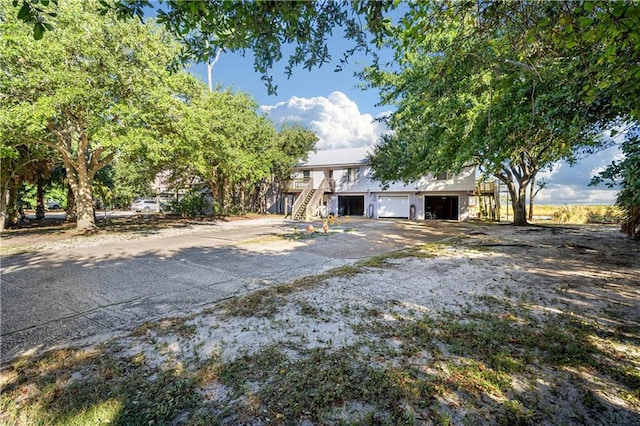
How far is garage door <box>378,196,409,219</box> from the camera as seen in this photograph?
2530 cm

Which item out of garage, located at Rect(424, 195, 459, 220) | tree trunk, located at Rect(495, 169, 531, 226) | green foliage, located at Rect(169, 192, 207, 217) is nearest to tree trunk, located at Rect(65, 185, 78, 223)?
green foliage, located at Rect(169, 192, 207, 217)

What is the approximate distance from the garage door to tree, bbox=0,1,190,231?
1894 cm

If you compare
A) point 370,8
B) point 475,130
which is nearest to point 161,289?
point 370,8

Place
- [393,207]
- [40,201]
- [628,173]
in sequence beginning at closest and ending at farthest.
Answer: [628,173]
[40,201]
[393,207]

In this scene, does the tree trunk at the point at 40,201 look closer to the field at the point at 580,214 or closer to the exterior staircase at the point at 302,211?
the exterior staircase at the point at 302,211

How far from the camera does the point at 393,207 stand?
2584 cm

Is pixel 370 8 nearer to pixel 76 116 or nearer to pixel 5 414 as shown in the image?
pixel 5 414

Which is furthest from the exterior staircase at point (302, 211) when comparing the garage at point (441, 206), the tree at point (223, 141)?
the garage at point (441, 206)

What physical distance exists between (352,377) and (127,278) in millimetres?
5348

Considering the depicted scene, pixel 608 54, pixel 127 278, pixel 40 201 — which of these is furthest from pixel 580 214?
pixel 40 201

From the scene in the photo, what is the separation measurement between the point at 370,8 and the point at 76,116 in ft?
40.6

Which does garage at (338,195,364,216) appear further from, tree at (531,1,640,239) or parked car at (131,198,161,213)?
tree at (531,1,640,239)

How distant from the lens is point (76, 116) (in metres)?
10.7

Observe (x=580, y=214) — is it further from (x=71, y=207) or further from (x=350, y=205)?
(x=71, y=207)
